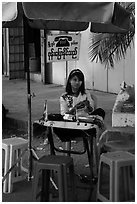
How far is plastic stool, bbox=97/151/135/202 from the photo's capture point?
164 inches

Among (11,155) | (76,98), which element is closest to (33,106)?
(76,98)

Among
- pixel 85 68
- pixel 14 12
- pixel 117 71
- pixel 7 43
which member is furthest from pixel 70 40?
pixel 7 43

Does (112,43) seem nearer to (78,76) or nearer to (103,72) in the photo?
(78,76)

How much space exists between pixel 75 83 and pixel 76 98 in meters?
0.19

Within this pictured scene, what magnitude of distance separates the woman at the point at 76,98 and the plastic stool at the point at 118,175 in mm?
1044

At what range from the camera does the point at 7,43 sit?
1495 centimetres

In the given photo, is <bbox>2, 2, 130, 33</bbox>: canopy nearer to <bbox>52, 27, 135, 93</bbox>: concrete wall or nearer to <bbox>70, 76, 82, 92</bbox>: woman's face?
<bbox>70, 76, 82, 92</bbox>: woman's face

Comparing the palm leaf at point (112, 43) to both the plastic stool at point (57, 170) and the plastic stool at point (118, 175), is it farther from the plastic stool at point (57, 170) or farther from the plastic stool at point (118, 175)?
the plastic stool at point (57, 170)

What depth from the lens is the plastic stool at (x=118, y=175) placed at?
13.7 ft

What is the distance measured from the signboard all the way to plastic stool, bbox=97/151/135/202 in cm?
153

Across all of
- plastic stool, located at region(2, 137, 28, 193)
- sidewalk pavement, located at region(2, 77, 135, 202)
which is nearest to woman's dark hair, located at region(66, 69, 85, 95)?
sidewalk pavement, located at region(2, 77, 135, 202)

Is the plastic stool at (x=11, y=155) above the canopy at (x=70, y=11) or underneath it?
underneath

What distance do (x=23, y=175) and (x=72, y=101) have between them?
1087 millimetres

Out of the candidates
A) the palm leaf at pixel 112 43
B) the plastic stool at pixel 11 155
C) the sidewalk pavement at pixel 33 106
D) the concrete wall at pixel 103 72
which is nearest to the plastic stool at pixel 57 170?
the sidewalk pavement at pixel 33 106
